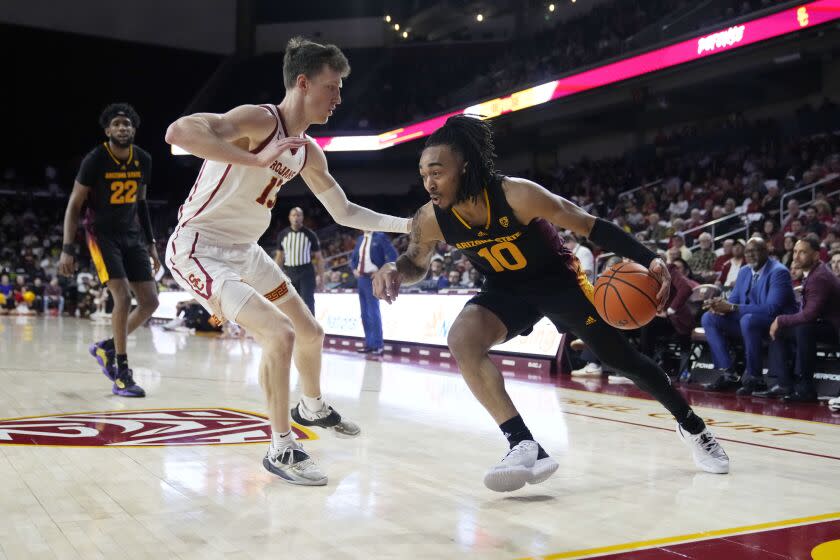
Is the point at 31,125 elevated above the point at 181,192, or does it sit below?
above

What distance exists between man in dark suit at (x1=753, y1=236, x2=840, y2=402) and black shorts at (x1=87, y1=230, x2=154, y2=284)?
5.31 m

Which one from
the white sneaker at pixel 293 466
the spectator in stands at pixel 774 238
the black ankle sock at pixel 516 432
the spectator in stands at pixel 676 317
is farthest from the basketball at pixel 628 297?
the spectator in stands at pixel 774 238

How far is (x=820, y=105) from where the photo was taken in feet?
52.7

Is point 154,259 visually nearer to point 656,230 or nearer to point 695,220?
point 656,230

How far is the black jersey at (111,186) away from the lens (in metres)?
5.80

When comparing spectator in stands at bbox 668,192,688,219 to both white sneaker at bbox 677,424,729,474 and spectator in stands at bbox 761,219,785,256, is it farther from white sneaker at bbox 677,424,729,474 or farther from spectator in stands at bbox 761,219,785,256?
white sneaker at bbox 677,424,729,474

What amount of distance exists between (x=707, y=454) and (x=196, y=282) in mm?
2535

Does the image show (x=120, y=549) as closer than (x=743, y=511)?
Yes

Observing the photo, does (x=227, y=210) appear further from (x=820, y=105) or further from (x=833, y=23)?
(x=820, y=105)

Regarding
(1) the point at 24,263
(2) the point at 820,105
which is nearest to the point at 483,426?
(2) the point at 820,105

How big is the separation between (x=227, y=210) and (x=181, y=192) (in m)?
29.2

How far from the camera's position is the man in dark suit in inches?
258

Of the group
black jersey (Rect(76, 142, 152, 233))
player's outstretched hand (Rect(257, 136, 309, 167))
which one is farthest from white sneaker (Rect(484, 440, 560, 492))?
black jersey (Rect(76, 142, 152, 233))

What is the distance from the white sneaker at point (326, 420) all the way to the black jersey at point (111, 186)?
2.54 m
